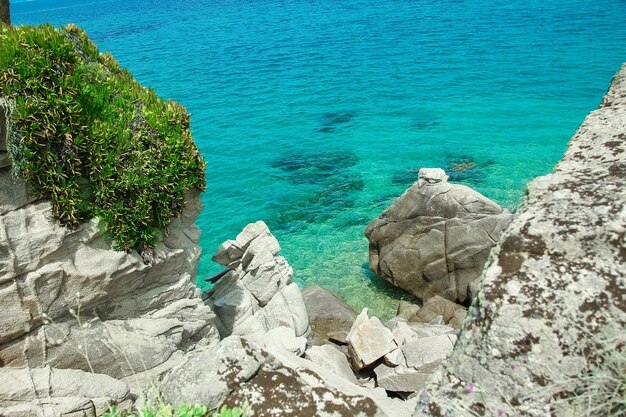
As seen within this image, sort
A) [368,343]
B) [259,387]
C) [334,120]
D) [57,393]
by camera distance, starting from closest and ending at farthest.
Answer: [259,387]
[57,393]
[368,343]
[334,120]

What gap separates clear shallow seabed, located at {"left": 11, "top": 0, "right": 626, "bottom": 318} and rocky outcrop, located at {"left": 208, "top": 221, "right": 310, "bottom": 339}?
3.67 metres

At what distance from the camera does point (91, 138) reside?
33.6 feet

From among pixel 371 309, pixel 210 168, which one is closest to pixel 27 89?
pixel 371 309

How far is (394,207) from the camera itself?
19.3 meters

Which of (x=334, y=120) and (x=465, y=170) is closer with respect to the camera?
(x=465, y=170)

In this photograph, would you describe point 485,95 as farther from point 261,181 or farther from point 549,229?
point 549,229

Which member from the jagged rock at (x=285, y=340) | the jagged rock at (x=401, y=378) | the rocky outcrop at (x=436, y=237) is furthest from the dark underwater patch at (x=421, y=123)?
the jagged rock at (x=401, y=378)

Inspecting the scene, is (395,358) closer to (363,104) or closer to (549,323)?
(549,323)

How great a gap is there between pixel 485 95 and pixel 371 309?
26.2m

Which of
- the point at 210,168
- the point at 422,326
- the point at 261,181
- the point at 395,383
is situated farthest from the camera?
the point at 210,168

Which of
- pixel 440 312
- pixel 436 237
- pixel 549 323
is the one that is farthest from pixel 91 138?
pixel 436 237

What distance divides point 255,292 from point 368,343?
4.21m

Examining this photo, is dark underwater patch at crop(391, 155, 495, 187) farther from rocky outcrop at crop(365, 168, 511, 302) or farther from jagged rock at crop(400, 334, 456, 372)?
jagged rock at crop(400, 334, 456, 372)

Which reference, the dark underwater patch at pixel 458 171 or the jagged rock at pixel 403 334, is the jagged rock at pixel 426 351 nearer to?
the jagged rock at pixel 403 334
